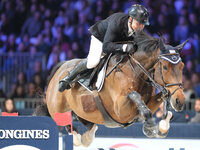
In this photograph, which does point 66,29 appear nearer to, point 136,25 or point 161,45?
point 136,25

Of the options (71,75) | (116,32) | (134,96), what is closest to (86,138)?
(71,75)

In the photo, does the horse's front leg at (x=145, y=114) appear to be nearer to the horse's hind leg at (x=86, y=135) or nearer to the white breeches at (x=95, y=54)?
the white breeches at (x=95, y=54)

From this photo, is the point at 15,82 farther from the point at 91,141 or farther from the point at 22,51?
the point at 91,141

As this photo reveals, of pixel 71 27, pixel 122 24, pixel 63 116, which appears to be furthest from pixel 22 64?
pixel 122 24

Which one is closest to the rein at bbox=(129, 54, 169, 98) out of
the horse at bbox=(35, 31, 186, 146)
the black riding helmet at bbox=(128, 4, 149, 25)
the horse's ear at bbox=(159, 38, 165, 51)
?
the horse at bbox=(35, 31, 186, 146)

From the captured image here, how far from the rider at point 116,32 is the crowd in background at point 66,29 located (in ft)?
11.5

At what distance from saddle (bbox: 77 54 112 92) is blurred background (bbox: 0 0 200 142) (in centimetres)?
301

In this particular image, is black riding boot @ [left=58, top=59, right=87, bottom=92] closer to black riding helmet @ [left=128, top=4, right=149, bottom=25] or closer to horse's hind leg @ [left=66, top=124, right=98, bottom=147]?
horse's hind leg @ [left=66, top=124, right=98, bottom=147]

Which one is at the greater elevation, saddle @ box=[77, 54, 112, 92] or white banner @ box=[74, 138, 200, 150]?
saddle @ box=[77, 54, 112, 92]

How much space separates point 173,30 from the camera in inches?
414

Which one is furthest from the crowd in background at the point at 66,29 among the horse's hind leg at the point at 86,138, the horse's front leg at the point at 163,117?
the horse's front leg at the point at 163,117

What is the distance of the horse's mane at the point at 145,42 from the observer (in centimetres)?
538

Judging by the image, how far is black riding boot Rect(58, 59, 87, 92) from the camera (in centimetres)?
614

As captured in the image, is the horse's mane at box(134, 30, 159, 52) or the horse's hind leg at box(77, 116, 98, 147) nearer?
the horse's mane at box(134, 30, 159, 52)
